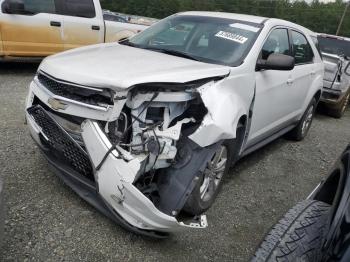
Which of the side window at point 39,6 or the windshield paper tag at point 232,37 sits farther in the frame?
the side window at point 39,6

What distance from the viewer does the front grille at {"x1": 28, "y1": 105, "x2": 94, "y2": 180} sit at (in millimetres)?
2760

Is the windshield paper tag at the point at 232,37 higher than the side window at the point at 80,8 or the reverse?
higher

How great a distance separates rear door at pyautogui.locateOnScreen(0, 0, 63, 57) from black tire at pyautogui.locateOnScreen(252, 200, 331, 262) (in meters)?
6.14

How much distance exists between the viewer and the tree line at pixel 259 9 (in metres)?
35.2

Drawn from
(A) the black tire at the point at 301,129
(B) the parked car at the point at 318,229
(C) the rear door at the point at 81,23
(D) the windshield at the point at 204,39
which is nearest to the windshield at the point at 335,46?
(A) the black tire at the point at 301,129

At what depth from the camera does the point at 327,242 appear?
1490mm

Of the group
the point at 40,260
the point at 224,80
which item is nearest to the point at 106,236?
the point at 40,260

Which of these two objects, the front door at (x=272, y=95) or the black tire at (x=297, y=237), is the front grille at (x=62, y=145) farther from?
the front door at (x=272, y=95)

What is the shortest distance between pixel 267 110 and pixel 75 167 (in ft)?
6.94

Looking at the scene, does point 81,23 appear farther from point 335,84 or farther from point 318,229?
point 318,229

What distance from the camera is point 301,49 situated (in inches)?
196

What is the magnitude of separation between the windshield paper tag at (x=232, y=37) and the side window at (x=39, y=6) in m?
4.41

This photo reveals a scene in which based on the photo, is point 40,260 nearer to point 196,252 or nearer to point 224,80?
point 196,252

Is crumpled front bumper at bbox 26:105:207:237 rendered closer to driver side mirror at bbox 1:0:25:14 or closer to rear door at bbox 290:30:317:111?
rear door at bbox 290:30:317:111
